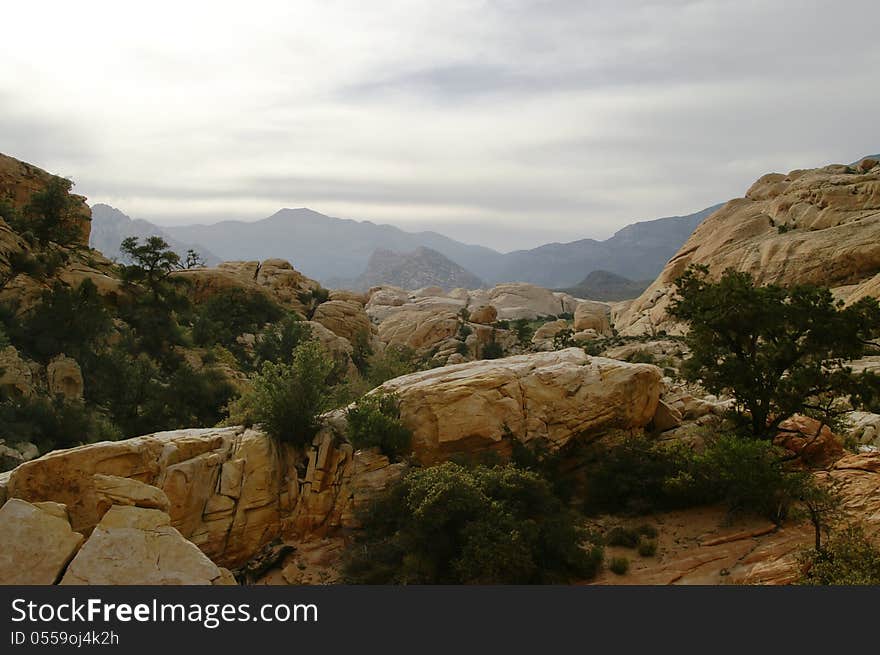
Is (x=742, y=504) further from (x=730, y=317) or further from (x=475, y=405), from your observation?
(x=475, y=405)

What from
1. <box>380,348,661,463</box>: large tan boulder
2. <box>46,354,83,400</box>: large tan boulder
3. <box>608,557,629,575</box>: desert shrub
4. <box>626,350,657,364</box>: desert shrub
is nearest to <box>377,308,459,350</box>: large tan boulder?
<box>626,350,657,364</box>: desert shrub

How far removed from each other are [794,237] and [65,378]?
61.3 metres

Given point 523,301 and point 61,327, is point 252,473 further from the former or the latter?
point 523,301

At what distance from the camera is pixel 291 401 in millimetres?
19031

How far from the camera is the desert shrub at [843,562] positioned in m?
10.4

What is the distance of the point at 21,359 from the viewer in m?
28.6

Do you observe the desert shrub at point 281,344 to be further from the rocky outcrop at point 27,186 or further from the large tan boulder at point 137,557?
the large tan boulder at point 137,557

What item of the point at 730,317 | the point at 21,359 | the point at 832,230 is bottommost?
the point at 21,359

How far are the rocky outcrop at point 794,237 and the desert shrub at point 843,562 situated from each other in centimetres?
3663

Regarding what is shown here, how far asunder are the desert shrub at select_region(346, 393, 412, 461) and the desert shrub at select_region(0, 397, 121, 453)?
12.4 m

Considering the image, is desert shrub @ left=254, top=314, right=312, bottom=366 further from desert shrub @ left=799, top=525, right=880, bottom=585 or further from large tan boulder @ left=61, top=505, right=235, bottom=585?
desert shrub @ left=799, top=525, right=880, bottom=585

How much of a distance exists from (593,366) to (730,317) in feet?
17.0

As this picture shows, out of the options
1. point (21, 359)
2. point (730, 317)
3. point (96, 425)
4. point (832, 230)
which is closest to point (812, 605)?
point (730, 317)

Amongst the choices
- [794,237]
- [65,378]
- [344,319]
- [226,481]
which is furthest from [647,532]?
[794,237]
